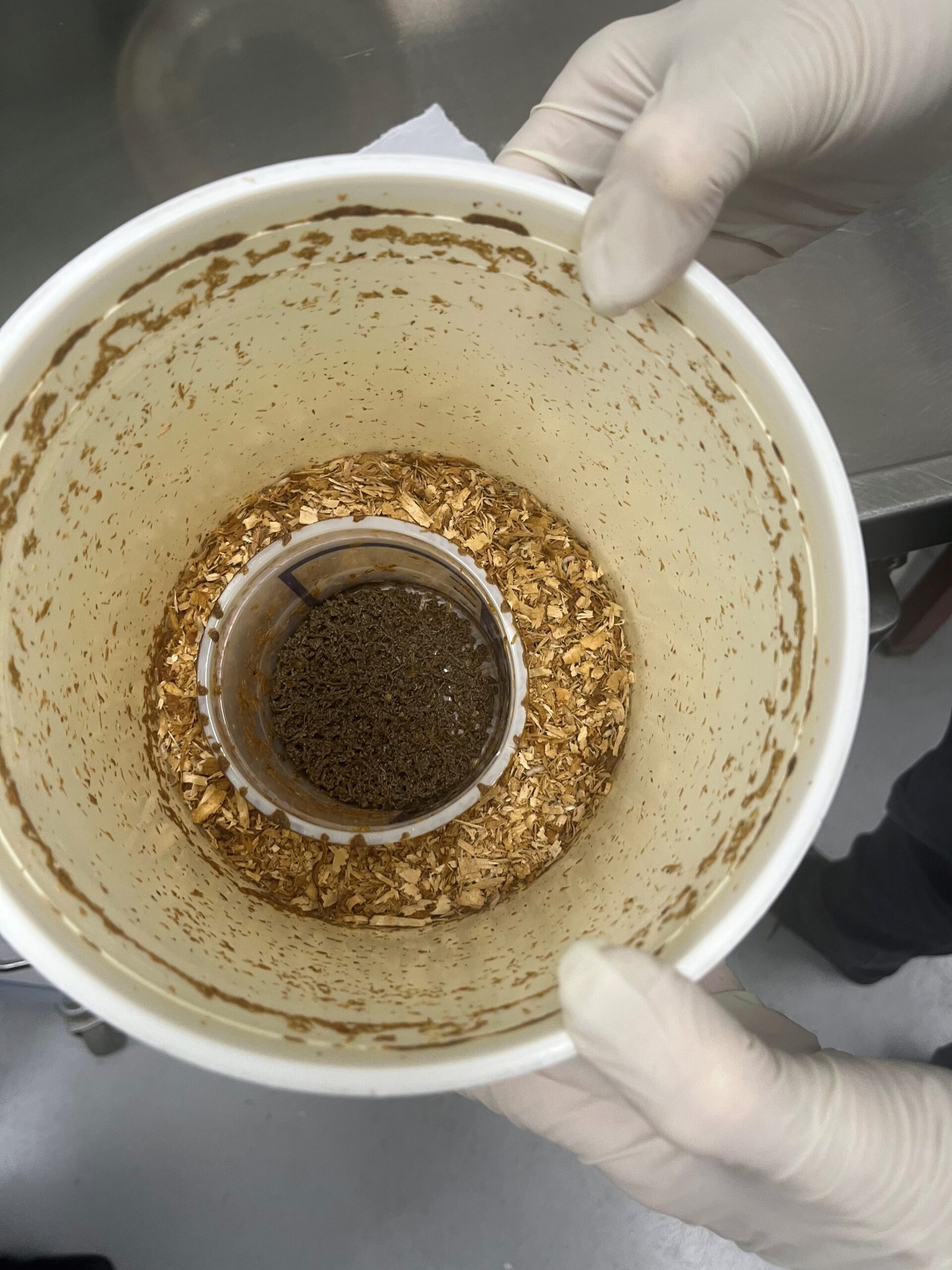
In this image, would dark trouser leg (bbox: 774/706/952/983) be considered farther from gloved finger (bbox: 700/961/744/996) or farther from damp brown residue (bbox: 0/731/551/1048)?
damp brown residue (bbox: 0/731/551/1048)

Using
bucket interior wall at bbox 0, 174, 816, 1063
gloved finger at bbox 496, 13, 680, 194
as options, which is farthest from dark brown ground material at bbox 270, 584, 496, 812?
gloved finger at bbox 496, 13, 680, 194

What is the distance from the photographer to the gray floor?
4.30ft

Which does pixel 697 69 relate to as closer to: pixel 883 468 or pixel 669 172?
pixel 669 172

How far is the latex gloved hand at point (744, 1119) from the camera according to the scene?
0.50 m

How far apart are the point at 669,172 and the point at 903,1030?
61.9 inches

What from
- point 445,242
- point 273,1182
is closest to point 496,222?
point 445,242

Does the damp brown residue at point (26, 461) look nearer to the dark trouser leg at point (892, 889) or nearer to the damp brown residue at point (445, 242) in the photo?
the damp brown residue at point (445, 242)

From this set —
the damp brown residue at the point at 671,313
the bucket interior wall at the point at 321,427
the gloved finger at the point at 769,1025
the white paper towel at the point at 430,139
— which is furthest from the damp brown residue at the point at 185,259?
the gloved finger at the point at 769,1025

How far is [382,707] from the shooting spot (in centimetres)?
93

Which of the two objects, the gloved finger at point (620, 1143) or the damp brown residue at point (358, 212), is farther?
the gloved finger at point (620, 1143)

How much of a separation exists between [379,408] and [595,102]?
37 centimetres

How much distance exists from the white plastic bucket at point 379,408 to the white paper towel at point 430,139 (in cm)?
50

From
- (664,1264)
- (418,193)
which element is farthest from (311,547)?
(664,1264)

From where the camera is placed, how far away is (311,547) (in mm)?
905
